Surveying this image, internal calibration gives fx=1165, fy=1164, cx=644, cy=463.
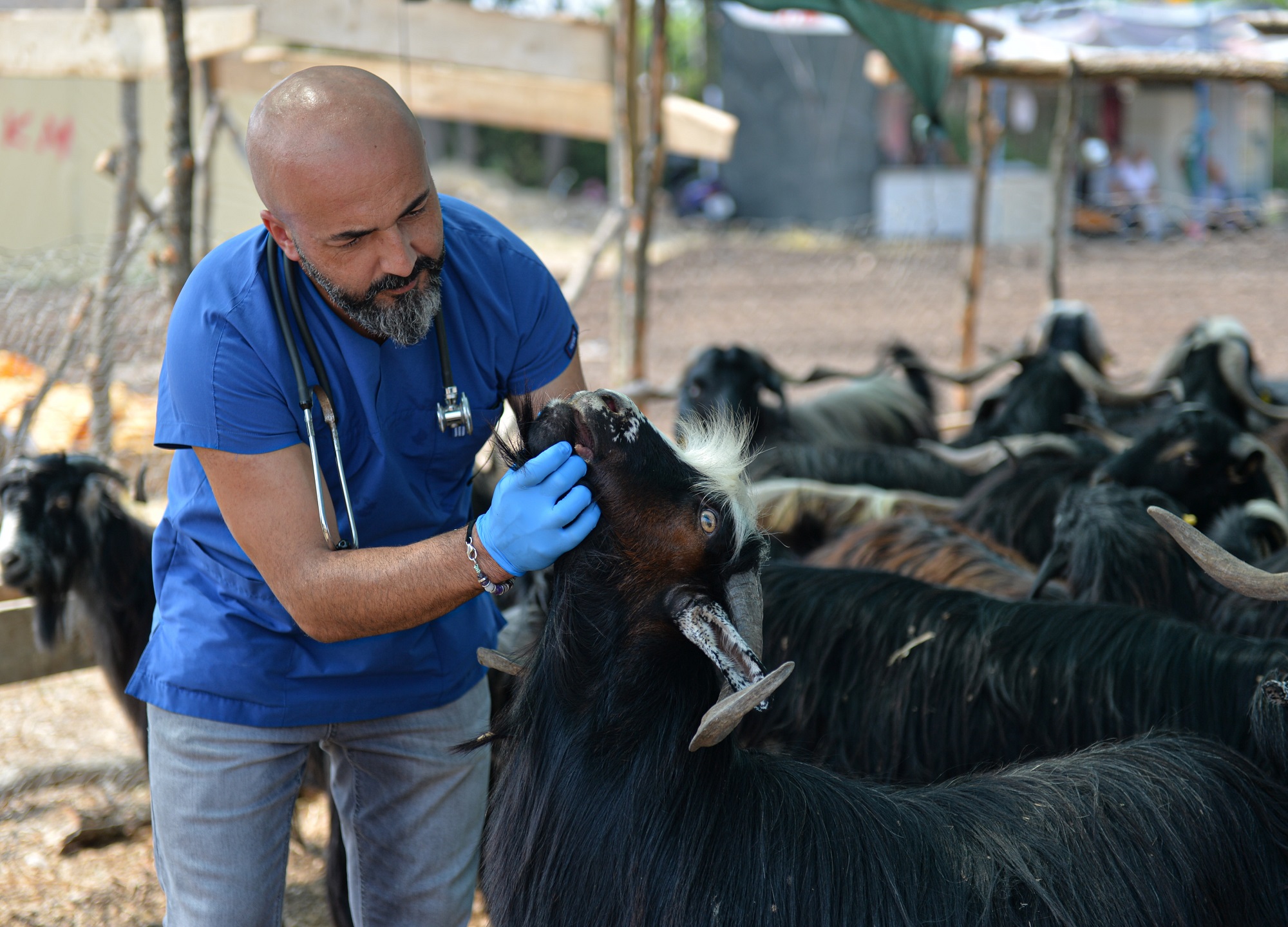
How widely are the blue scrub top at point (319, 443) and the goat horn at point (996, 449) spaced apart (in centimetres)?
306

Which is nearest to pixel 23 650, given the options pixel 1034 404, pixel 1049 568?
pixel 1049 568

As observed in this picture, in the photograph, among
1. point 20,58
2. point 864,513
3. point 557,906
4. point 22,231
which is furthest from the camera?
point 22,231

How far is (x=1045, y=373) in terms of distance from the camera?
20.6 feet

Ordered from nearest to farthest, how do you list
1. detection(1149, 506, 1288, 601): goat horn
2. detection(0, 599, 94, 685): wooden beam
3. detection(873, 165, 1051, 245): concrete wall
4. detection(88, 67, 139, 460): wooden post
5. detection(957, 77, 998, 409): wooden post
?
detection(1149, 506, 1288, 601): goat horn, detection(0, 599, 94, 685): wooden beam, detection(88, 67, 139, 460): wooden post, detection(957, 77, 998, 409): wooden post, detection(873, 165, 1051, 245): concrete wall

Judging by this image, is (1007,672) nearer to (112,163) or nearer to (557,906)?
(557,906)

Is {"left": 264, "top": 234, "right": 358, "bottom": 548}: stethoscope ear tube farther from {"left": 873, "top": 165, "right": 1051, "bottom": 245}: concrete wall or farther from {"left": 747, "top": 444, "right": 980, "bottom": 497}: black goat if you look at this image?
{"left": 873, "top": 165, "right": 1051, "bottom": 245}: concrete wall

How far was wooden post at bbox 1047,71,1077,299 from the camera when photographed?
806 centimetres

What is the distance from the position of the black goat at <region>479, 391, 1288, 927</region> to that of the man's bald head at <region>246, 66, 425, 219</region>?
574 millimetres

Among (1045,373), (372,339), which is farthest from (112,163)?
(1045,373)

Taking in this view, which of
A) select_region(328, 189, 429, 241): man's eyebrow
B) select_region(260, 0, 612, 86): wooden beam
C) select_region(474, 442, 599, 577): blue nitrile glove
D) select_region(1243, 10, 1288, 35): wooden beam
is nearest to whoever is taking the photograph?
select_region(474, 442, 599, 577): blue nitrile glove

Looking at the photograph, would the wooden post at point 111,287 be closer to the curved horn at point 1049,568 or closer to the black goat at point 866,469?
the black goat at point 866,469

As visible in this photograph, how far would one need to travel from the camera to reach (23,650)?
3965 mm

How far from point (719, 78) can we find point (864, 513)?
19.8 meters

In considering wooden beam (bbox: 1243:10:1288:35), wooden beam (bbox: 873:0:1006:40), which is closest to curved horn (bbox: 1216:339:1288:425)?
wooden beam (bbox: 873:0:1006:40)
